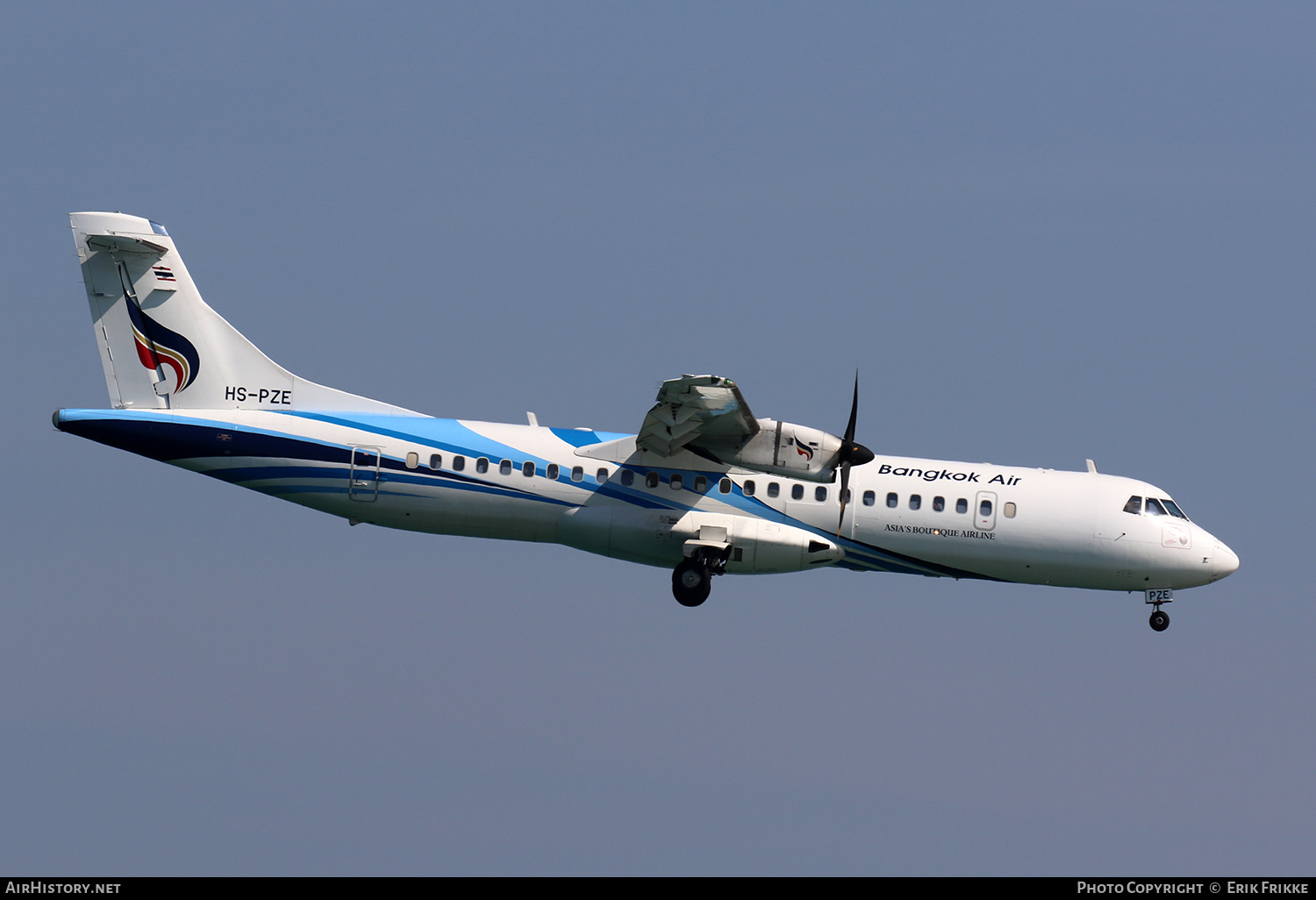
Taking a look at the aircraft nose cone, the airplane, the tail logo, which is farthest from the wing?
the aircraft nose cone

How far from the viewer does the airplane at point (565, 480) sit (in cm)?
3078

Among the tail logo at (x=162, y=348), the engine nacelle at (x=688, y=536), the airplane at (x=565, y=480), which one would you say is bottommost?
the engine nacelle at (x=688, y=536)

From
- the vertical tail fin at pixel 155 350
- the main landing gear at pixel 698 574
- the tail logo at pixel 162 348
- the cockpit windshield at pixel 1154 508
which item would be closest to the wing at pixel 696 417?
the main landing gear at pixel 698 574

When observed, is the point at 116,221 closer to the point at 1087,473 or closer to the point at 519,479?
the point at 519,479

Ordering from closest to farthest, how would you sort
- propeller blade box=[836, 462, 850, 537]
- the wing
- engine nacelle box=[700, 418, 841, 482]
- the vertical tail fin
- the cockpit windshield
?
the wing → engine nacelle box=[700, 418, 841, 482] → propeller blade box=[836, 462, 850, 537] → the vertical tail fin → the cockpit windshield

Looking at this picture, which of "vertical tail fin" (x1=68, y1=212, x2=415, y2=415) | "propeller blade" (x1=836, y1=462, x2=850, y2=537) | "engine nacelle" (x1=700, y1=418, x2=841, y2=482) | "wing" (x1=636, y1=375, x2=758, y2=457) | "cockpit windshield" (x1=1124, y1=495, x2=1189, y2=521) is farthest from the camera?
"cockpit windshield" (x1=1124, y1=495, x2=1189, y2=521)

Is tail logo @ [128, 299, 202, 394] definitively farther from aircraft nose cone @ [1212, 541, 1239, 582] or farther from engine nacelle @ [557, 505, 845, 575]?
aircraft nose cone @ [1212, 541, 1239, 582]

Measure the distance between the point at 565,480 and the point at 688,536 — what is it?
2760 millimetres

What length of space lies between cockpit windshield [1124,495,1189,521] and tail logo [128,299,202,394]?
19968 millimetres

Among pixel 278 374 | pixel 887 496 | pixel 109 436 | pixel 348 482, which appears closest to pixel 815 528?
pixel 887 496

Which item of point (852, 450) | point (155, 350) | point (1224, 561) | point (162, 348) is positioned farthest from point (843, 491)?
point (155, 350)

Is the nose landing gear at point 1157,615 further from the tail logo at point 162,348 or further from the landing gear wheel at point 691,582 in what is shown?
the tail logo at point 162,348

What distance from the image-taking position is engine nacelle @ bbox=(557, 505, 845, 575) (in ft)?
101
